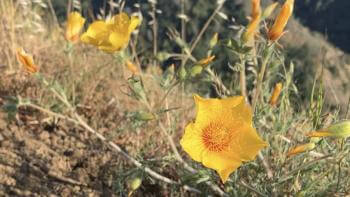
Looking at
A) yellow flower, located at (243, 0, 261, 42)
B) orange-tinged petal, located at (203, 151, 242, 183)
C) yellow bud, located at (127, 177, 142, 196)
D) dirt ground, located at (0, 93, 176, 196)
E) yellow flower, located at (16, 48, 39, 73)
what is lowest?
dirt ground, located at (0, 93, 176, 196)

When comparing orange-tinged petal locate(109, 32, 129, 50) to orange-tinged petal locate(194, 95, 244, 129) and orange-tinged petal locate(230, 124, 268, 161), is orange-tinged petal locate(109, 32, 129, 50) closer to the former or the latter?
orange-tinged petal locate(194, 95, 244, 129)

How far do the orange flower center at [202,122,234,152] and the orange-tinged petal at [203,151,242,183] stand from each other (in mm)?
23

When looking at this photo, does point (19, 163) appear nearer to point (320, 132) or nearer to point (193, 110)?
point (193, 110)

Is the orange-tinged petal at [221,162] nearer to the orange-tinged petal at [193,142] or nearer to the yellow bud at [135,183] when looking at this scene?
the orange-tinged petal at [193,142]

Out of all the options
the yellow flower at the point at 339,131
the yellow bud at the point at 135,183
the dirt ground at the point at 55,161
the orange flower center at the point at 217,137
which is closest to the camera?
the yellow flower at the point at 339,131

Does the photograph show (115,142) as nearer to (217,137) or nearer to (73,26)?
(73,26)

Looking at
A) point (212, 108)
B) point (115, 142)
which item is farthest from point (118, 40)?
point (115, 142)

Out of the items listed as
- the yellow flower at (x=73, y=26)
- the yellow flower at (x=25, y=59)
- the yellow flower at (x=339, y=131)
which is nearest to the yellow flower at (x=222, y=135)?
the yellow flower at (x=339, y=131)

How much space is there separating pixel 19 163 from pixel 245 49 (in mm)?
1065

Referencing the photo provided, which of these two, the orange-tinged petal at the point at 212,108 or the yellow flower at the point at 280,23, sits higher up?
the yellow flower at the point at 280,23

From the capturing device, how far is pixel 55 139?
2.23 metres

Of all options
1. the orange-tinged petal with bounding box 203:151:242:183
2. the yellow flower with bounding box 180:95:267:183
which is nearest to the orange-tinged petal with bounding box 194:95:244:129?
the yellow flower with bounding box 180:95:267:183

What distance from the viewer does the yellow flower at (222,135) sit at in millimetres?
1294

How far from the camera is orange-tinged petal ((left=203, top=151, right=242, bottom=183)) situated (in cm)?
126
